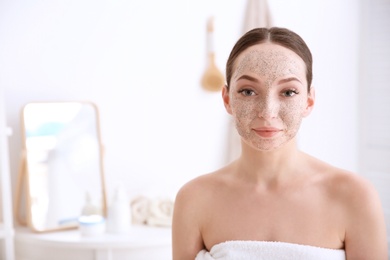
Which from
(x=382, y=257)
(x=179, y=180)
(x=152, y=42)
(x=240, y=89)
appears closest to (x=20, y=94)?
(x=152, y=42)

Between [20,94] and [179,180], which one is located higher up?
[20,94]

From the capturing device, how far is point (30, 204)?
5.47 ft

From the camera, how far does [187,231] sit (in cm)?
88

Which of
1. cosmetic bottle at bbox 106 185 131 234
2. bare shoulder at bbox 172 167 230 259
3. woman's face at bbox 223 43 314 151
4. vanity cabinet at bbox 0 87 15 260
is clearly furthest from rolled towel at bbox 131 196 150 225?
woman's face at bbox 223 43 314 151

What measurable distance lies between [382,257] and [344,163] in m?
1.43

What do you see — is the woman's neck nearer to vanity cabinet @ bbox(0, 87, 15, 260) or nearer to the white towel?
the white towel

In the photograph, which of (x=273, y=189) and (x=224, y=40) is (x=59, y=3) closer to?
(x=224, y=40)

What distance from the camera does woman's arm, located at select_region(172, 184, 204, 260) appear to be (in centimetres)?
88

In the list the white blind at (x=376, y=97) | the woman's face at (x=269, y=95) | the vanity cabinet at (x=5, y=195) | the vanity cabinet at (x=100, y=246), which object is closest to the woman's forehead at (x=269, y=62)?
the woman's face at (x=269, y=95)

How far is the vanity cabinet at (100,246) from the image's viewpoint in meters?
1.53

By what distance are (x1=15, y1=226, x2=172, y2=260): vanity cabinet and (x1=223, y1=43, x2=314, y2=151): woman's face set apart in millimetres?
845

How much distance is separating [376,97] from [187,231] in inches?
55.3

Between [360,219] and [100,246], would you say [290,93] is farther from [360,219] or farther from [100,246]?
[100,246]

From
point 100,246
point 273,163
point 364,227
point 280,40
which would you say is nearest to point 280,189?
point 273,163
